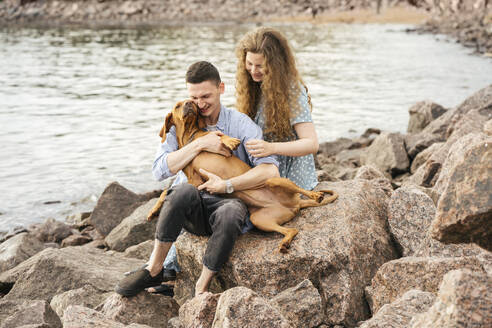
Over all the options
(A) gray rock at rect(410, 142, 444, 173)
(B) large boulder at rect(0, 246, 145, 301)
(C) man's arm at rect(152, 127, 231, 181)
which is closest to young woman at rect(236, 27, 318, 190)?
(C) man's arm at rect(152, 127, 231, 181)

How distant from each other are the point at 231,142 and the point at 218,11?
70.5m

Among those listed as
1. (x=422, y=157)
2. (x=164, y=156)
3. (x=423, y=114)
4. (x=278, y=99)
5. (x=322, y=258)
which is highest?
(x=278, y=99)

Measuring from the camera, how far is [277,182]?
4363 millimetres

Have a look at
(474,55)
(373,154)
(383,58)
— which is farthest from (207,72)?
(474,55)

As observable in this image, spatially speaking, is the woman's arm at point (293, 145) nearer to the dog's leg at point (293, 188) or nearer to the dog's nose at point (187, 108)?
the dog's leg at point (293, 188)

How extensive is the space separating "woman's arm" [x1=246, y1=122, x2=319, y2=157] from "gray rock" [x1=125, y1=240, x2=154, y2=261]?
2.52 metres

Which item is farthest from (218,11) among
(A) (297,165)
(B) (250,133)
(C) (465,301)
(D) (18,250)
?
(C) (465,301)

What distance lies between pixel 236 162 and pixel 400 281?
172cm

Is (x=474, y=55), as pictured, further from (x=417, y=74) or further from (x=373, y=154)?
(x=373, y=154)

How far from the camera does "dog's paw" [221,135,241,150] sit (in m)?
4.31

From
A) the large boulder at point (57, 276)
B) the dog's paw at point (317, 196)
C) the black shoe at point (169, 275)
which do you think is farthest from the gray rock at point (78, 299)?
the dog's paw at point (317, 196)

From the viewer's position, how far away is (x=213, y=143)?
4406mm

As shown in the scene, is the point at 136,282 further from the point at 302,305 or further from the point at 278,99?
the point at 278,99

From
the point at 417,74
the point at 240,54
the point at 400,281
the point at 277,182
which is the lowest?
the point at 417,74
